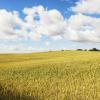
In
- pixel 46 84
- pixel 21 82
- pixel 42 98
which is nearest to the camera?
pixel 42 98

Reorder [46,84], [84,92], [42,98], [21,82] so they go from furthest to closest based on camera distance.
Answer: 1. [21,82]
2. [46,84]
3. [84,92]
4. [42,98]

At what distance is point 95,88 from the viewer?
39.6 feet

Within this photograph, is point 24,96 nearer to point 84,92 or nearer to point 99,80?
A: point 84,92

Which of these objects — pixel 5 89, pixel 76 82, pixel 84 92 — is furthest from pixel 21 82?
pixel 84 92

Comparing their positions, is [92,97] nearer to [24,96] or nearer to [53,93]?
[53,93]

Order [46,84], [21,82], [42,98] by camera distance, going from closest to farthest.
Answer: [42,98], [46,84], [21,82]

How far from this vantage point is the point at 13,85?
1294 centimetres

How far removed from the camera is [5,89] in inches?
473

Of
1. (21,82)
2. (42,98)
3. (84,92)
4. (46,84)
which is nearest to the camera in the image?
(42,98)

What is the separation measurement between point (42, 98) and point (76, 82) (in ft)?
10.9

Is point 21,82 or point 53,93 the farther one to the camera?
point 21,82

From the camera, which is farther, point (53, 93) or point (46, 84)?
point (46, 84)

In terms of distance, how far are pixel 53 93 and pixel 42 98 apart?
0.71 metres

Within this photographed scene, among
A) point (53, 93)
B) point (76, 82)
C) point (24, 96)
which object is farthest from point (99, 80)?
Answer: point (24, 96)
